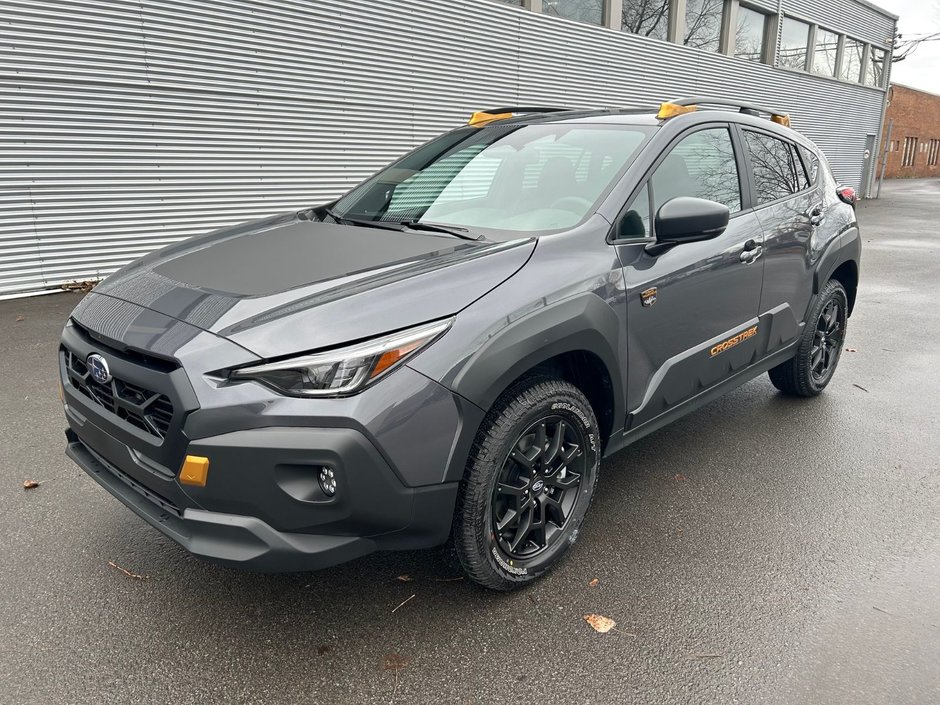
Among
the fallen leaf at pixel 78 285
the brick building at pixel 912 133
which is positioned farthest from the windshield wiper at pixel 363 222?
the brick building at pixel 912 133

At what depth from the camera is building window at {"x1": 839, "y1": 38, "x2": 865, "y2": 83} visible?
23.8m

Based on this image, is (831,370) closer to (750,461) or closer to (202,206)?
(750,461)

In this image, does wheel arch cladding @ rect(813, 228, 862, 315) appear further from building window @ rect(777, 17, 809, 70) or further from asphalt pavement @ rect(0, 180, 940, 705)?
building window @ rect(777, 17, 809, 70)

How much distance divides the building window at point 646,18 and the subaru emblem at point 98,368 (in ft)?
49.7

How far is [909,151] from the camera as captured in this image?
40188 millimetres

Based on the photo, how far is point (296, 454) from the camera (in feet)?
6.11

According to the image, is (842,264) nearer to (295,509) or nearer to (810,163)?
(810,163)

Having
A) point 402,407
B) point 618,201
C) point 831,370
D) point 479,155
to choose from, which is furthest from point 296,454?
point 831,370

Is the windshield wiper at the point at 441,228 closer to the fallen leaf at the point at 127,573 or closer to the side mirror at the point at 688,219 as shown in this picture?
the side mirror at the point at 688,219

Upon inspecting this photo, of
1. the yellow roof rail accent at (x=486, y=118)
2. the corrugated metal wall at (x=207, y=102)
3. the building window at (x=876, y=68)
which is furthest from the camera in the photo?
the building window at (x=876, y=68)

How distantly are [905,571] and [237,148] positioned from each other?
28.6ft

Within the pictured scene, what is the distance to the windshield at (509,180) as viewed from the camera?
286 cm

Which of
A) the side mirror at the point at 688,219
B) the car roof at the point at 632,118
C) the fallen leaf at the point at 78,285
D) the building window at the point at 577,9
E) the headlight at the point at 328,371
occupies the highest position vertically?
the building window at the point at 577,9

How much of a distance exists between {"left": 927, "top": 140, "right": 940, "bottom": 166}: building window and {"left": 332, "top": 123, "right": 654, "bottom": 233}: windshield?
4969 cm
